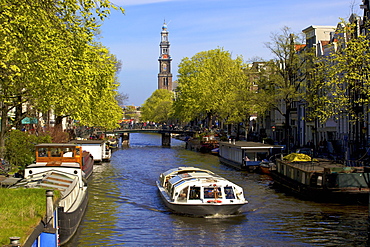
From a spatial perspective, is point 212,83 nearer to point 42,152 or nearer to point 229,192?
point 42,152

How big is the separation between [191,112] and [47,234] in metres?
84.0

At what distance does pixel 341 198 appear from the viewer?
32.8 metres

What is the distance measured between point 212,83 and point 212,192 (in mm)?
62919

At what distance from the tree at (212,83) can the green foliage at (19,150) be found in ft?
112

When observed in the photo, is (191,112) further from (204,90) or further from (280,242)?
(280,242)

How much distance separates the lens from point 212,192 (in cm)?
2912

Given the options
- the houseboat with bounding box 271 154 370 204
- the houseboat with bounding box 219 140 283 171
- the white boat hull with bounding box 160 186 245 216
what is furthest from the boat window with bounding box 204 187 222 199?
the houseboat with bounding box 219 140 283 171

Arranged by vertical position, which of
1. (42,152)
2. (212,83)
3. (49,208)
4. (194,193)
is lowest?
(194,193)

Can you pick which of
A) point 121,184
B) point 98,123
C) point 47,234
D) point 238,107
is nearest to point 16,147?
point 121,184

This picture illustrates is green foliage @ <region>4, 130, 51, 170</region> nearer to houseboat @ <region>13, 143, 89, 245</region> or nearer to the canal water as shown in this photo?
houseboat @ <region>13, 143, 89, 245</region>

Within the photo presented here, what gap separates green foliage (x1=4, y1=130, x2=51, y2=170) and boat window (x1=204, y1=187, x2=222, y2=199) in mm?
15362

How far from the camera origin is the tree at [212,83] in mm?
81688

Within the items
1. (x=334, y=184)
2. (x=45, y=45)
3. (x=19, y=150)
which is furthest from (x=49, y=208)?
(x=19, y=150)

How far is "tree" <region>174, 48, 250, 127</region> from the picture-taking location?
268 feet
